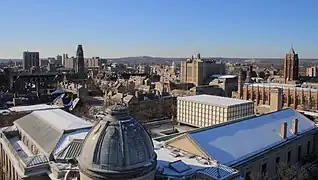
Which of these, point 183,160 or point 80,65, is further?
point 80,65

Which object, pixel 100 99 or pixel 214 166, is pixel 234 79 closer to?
pixel 100 99

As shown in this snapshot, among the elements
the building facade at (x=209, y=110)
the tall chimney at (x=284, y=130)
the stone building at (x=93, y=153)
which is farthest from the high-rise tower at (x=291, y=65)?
the stone building at (x=93, y=153)

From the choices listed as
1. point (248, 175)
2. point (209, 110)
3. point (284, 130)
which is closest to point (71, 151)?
point (248, 175)

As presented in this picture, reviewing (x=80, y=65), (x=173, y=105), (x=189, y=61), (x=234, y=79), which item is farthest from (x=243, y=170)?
(x=80, y=65)

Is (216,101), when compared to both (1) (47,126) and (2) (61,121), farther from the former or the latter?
(1) (47,126)

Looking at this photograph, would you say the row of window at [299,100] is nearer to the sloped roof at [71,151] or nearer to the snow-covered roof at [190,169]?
the snow-covered roof at [190,169]

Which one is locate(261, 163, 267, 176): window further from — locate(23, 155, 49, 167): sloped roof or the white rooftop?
locate(23, 155, 49, 167): sloped roof

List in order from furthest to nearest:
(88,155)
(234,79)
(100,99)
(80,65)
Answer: (80,65)
(234,79)
(100,99)
(88,155)
